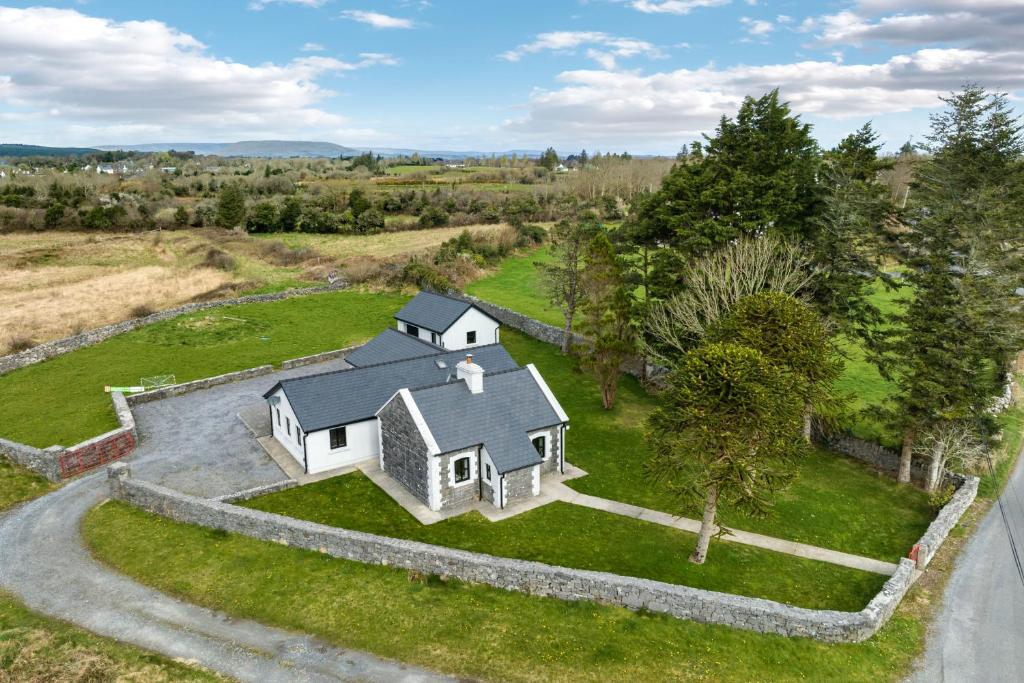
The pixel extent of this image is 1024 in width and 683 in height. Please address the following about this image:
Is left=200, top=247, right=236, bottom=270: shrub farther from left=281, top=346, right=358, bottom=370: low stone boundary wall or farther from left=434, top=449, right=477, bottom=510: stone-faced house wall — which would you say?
left=434, top=449, right=477, bottom=510: stone-faced house wall

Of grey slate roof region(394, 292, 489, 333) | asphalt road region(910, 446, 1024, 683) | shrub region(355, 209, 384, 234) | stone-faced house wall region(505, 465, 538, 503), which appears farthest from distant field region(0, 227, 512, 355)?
asphalt road region(910, 446, 1024, 683)

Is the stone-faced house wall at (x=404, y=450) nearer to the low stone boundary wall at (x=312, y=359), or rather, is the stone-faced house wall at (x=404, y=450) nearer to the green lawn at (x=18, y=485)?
the green lawn at (x=18, y=485)

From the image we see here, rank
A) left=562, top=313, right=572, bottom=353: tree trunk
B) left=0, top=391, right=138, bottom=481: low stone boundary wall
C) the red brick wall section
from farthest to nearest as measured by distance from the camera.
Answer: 1. left=562, top=313, right=572, bottom=353: tree trunk
2. the red brick wall section
3. left=0, top=391, right=138, bottom=481: low stone boundary wall

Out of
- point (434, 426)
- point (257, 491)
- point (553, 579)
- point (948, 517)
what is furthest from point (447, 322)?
point (948, 517)

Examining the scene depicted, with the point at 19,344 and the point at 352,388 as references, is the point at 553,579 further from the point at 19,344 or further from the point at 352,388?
the point at 19,344

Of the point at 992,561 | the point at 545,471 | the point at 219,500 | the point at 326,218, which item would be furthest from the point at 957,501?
the point at 326,218

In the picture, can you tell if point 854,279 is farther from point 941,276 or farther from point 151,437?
point 151,437
